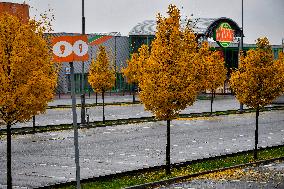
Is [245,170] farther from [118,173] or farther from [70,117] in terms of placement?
[70,117]

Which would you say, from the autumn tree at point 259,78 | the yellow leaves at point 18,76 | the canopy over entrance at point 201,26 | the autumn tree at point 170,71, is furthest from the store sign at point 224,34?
the yellow leaves at point 18,76

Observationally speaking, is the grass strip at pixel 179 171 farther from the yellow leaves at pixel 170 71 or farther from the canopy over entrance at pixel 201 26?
the canopy over entrance at pixel 201 26

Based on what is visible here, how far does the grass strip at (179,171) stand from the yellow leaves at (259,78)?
2.78 m

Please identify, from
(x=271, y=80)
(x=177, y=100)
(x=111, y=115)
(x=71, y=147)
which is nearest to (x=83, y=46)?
(x=177, y=100)

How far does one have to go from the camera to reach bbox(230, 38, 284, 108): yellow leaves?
74.3 feet

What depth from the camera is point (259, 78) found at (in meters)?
22.7

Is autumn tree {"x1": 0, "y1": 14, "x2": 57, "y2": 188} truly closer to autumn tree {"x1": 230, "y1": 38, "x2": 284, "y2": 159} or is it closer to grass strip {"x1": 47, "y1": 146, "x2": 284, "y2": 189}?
grass strip {"x1": 47, "y1": 146, "x2": 284, "y2": 189}

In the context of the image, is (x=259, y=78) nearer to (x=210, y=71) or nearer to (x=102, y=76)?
(x=102, y=76)

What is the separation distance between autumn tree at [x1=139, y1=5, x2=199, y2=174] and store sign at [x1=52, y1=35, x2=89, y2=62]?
683 cm

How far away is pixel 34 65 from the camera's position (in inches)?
651

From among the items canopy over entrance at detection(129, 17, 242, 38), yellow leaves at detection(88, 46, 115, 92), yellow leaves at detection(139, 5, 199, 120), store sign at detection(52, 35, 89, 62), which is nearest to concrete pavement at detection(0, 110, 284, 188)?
yellow leaves at detection(139, 5, 199, 120)

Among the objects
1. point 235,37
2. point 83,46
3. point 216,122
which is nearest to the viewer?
point 83,46

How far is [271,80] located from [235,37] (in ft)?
197

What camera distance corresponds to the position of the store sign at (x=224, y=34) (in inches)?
2906
